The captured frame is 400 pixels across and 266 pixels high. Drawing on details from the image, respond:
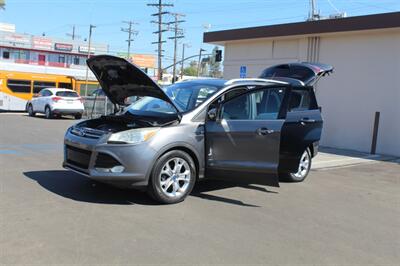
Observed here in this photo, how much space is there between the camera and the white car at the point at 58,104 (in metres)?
23.2

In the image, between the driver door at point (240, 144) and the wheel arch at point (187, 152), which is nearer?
the wheel arch at point (187, 152)

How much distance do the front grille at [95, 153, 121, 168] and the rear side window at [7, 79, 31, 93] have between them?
2391 cm

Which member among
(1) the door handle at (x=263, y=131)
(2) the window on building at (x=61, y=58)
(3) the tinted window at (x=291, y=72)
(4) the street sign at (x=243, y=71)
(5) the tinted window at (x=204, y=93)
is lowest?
(1) the door handle at (x=263, y=131)

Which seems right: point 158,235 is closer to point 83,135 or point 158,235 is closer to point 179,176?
point 179,176

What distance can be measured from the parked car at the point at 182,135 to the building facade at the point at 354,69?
23.3ft

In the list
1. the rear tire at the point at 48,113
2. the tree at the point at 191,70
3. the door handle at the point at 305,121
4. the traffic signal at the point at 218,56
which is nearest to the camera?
the door handle at the point at 305,121

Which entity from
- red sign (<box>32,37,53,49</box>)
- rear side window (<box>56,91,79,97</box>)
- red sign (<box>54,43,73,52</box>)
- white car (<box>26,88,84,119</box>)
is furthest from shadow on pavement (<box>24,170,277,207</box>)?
red sign (<box>54,43,73,52</box>)

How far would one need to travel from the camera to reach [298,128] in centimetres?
781

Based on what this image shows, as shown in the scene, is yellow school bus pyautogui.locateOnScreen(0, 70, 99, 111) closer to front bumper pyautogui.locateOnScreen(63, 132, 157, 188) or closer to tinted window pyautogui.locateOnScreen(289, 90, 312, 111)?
tinted window pyautogui.locateOnScreen(289, 90, 312, 111)

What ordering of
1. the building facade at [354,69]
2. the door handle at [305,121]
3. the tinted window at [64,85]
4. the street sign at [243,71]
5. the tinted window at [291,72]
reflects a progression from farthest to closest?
the tinted window at [64,85], the street sign at [243,71], the building facade at [354,69], the tinted window at [291,72], the door handle at [305,121]

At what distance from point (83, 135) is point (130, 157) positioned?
931 mm

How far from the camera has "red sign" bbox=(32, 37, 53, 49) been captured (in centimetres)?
8069

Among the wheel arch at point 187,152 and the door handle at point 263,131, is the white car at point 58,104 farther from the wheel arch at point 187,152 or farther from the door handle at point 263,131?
the door handle at point 263,131

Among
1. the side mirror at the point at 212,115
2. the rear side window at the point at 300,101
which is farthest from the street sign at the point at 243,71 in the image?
the side mirror at the point at 212,115
